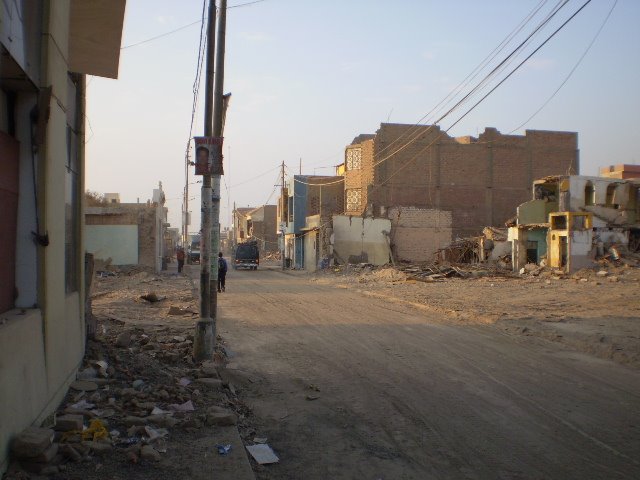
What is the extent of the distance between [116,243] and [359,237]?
17.4m

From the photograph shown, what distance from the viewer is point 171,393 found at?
691cm

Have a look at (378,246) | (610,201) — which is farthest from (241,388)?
(378,246)

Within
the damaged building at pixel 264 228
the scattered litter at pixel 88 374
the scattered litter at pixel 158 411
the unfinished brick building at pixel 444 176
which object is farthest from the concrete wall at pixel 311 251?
the scattered litter at pixel 158 411

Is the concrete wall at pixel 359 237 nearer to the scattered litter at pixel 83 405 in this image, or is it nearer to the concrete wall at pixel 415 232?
the concrete wall at pixel 415 232

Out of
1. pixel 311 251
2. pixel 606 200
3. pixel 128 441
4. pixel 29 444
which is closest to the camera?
pixel 29 444

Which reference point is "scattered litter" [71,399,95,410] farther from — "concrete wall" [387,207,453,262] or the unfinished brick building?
the unfinished brick building

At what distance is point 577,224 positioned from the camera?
30938 mm

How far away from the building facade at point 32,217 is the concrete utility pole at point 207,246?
2831mm

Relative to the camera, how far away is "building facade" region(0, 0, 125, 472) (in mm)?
4621

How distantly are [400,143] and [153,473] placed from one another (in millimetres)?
45856

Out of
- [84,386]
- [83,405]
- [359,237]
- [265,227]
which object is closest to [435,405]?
[83,405]

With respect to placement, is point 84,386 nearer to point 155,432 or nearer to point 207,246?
point 155,432

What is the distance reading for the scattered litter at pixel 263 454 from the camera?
5371 mm

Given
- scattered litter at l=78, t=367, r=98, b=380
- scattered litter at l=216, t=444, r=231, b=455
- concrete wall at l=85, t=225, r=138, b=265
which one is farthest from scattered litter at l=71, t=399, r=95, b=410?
concrete wall at l=85, t=225, r=138, b=265
